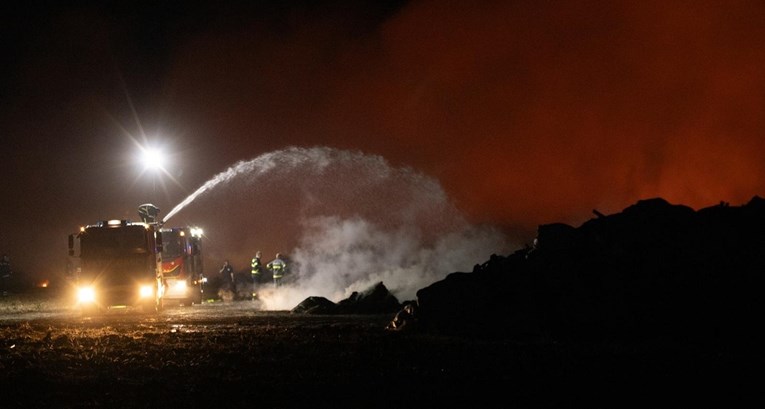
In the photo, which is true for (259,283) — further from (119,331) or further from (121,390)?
(121,390)

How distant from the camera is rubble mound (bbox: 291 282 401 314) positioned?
21.7 m

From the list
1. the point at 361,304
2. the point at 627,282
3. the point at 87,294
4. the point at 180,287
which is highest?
the point at 180,287

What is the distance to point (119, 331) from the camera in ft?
52.0

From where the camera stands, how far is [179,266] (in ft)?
93.1

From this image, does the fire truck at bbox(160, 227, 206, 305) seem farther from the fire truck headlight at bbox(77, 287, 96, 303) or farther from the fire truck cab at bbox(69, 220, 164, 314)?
the fire truck headlight at bbox(77, 287, 96, 303)

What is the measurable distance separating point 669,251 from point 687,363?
434 cm

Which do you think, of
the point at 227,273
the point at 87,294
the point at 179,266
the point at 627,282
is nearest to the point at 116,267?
the point at 87,294

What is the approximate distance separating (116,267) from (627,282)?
50.6 feet

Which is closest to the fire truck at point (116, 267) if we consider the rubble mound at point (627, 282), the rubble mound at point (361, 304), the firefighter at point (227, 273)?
the rubble mound at point (361, 304)

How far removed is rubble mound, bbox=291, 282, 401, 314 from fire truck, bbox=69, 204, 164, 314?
4942mm

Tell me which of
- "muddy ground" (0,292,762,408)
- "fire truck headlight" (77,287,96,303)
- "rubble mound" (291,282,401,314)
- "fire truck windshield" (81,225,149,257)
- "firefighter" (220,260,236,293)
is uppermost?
"fire truck windshield" (81,225,149,257)

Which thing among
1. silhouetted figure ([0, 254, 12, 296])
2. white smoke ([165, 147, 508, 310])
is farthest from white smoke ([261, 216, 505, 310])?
silhouetted figure ([0, 254, 12, 296])

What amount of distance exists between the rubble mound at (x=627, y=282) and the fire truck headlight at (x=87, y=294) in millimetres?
12201

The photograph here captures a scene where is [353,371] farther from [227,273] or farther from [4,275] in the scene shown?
[4,275]
